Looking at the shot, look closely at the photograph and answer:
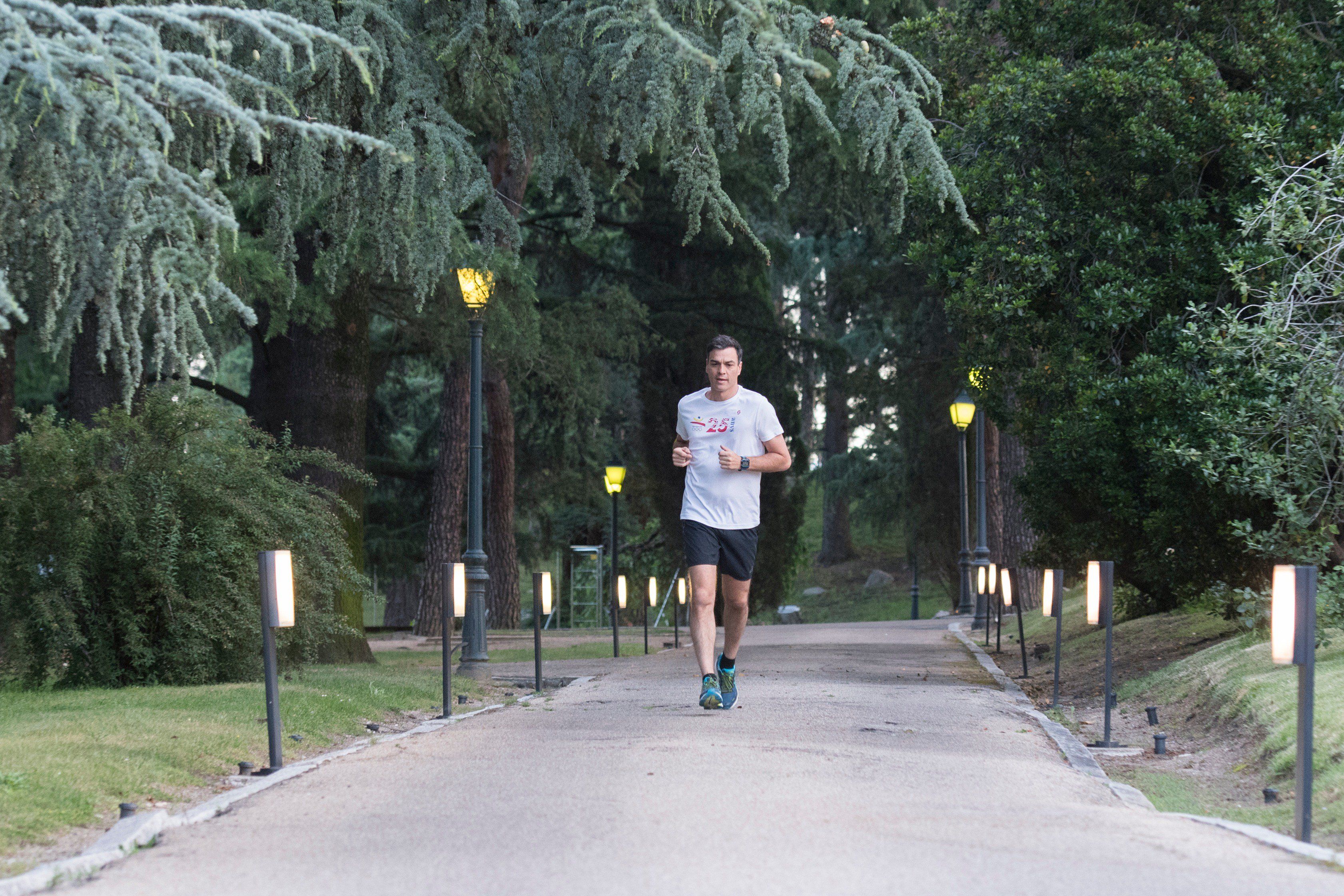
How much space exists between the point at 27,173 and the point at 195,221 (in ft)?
5.04

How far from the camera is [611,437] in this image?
106 ft

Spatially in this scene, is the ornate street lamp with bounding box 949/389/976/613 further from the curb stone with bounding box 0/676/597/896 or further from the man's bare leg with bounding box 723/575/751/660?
the curb stone with bounding box 0/676/597/896

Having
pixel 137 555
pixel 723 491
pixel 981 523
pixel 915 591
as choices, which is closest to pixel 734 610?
pixel 723 491

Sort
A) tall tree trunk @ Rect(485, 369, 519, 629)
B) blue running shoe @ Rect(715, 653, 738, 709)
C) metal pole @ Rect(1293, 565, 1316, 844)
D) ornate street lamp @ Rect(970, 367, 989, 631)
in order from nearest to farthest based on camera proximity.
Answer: metal pole @ Rect(1293, 565, 1316, 844) < blue running shoe @ Rect(715, 653, 738, 709) < ornate street lamp @ Rect(970, 367, 989, 631) < tall tree trunk @ Rect(485, 369, 519, 629)

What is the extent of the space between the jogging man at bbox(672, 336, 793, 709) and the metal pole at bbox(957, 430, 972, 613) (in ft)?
56.7

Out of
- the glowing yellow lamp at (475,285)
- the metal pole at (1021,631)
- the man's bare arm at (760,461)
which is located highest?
the glowing yellow lamp at (475,285)

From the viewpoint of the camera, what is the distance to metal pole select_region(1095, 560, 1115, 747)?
8484 millimetres

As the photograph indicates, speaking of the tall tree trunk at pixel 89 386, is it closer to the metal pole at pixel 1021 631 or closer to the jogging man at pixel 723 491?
the jogging man at pixel 723 491

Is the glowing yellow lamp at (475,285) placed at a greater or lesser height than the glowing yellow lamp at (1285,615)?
greater

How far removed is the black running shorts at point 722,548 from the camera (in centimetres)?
836

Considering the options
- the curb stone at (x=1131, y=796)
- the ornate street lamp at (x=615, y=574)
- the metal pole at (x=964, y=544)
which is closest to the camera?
the curb stone at (x=1131, y=796)

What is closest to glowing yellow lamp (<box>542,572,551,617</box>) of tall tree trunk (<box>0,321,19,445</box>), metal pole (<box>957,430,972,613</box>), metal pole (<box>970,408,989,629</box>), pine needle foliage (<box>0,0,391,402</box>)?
pine needle foliage (<box>0,0,391,402</box>)

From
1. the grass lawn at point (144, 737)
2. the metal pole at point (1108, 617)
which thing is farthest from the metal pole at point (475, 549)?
the metal pole at point (1108, 617)

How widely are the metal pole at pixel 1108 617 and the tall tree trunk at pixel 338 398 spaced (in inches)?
318
